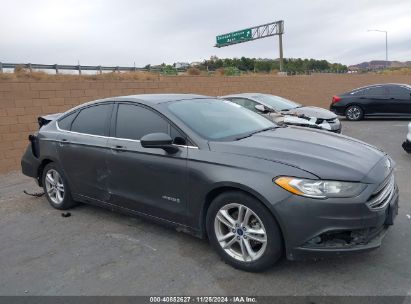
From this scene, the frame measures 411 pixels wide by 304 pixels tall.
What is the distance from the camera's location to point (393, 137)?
10.3 metres

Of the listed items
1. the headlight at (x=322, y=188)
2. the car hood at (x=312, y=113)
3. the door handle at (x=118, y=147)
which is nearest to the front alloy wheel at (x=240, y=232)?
the headlight at (x=322, y=188)

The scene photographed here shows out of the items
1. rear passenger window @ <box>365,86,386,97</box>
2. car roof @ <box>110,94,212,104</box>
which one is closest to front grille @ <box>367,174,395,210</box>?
car roof @ <box>110,94,212,104</box>

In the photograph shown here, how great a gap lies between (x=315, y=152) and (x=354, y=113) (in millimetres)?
12255

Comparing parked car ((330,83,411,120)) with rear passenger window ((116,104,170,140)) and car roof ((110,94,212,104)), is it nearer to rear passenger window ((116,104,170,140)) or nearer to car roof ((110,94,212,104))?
car roof ((110,94,212,104))

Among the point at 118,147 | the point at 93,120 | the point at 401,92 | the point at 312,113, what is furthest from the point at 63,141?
the point at 401,92

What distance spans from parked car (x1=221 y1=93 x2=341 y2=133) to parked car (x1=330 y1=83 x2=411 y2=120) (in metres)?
4.83

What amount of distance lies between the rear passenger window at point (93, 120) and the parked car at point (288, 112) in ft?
14.6

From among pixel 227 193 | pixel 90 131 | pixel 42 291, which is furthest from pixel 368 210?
pixel 90 131

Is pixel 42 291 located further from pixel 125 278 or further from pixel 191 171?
pixel 191 171

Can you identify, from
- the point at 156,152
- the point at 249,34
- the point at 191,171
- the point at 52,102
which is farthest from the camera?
the point at 249,34

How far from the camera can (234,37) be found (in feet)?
155

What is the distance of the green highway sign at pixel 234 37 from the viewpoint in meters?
45.5

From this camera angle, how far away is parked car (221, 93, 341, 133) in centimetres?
864

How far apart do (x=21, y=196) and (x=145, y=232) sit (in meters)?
2.93
